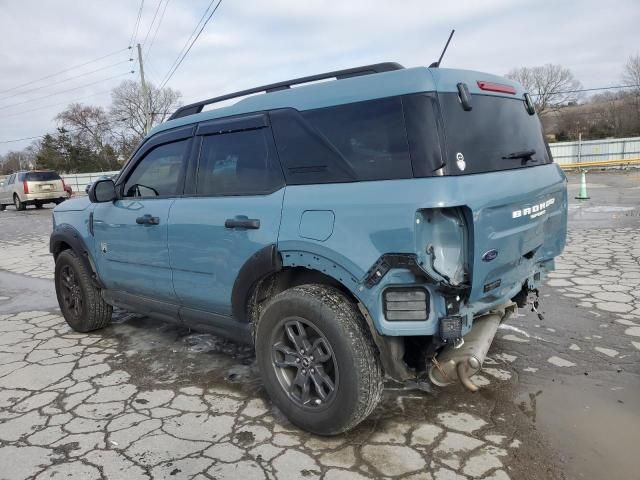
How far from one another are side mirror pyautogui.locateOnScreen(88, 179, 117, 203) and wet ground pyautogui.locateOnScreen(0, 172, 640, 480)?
1383mm

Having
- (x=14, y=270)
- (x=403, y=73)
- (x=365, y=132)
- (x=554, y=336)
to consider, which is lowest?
(x=554, y=336)

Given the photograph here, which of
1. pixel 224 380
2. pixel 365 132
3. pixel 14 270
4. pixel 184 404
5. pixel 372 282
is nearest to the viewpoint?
pixel 372 282

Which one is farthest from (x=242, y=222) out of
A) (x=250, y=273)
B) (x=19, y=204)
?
(x=19, y=204)

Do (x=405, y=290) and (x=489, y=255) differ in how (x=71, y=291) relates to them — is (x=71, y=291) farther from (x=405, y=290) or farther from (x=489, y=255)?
(x=489, y=255)

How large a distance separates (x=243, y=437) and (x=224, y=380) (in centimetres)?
84

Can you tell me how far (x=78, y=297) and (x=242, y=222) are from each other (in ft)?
8.75

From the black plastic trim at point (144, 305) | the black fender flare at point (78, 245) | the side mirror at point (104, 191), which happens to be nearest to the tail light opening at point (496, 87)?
the black plastic trim at point (144, 305)

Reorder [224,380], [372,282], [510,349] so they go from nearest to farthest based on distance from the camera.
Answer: [372,282] → [224,380] → [510,349]

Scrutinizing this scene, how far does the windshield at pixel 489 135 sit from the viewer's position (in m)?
2.55

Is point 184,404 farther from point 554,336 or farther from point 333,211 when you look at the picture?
point 554,336

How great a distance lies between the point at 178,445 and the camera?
2906 mm

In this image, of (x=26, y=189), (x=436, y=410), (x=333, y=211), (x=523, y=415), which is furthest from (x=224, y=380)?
(x=26, y=189)

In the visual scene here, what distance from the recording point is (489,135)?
2795 mm

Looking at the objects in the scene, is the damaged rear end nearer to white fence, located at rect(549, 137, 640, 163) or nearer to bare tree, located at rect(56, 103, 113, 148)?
white fence, located at rect(549, 137, 640, 163)
